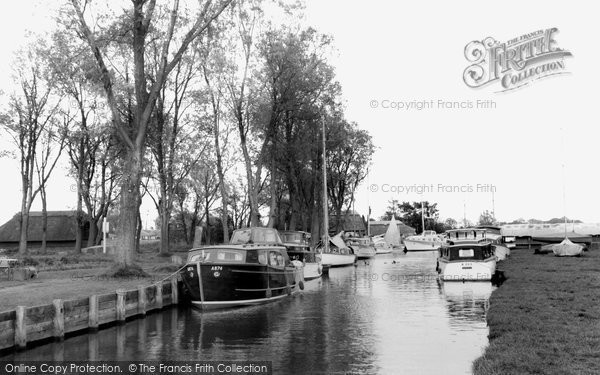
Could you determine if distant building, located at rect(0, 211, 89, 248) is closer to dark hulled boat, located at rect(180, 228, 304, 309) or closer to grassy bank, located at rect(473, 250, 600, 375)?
dark hulled boat, located at rect(180, 228, 304, 309)

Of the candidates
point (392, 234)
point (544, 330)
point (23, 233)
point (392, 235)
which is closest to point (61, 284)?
point (544, 330)

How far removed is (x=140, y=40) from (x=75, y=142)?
24.9 metres

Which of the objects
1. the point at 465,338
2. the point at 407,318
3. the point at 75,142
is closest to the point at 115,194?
the point at 75,142

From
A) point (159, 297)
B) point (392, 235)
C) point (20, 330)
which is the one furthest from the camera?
point (392, 235)

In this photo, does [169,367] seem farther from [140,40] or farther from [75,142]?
→ [75,142]

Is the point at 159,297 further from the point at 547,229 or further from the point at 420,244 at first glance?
the point at 420,244

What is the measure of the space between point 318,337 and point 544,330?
20.7 ft

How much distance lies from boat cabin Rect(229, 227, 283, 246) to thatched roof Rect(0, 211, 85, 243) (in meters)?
43.6

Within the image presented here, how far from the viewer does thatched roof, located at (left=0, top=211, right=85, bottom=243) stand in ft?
227

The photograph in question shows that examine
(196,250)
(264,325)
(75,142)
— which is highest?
(75,142)

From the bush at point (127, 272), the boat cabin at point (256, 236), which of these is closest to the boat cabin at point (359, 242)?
the boat cabin at point (256, 236)

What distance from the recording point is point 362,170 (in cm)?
6656

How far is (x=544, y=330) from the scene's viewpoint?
501 inches

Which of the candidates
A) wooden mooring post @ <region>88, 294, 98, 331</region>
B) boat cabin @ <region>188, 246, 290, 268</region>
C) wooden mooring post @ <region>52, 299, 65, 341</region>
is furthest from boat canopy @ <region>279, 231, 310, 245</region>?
wooden mooring post @ <region>52, 299, 65, 341</region>
